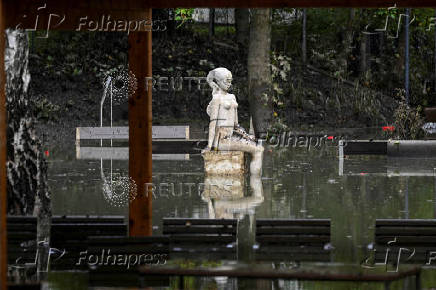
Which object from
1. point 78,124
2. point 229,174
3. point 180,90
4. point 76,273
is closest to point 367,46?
point 180,90

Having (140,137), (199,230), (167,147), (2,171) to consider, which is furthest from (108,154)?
(2,171)

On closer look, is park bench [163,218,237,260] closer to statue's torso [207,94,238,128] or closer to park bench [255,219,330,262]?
park bench [255,219,330,262]

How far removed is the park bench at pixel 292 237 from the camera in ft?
41.2

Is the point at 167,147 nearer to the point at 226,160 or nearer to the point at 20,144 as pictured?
the point at 226,160

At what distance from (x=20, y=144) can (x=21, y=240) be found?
3.44m

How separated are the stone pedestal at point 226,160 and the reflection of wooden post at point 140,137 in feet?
31.6

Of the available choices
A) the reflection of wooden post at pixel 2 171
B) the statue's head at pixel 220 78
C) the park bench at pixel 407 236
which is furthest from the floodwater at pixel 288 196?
the reflection of wooden post at pixel 2 171

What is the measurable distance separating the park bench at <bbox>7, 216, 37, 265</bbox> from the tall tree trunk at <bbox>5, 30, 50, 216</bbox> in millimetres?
2831

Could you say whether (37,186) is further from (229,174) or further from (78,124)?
(78,124)

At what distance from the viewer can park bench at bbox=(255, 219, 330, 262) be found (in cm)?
1257

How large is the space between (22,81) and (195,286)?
5.56m

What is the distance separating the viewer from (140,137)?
1293 cm

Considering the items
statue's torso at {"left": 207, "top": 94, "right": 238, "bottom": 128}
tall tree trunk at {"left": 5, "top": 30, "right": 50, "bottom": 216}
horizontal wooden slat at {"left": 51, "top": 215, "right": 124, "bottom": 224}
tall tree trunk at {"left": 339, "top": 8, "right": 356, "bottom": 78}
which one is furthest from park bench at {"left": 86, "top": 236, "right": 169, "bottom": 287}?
tall tree trunk at {"left": 339, "top": 8, "right": 356, "bottom": 78}

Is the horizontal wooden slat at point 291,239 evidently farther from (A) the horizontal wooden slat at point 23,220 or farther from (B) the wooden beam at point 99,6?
(B) the wooden beam at point 99,6
